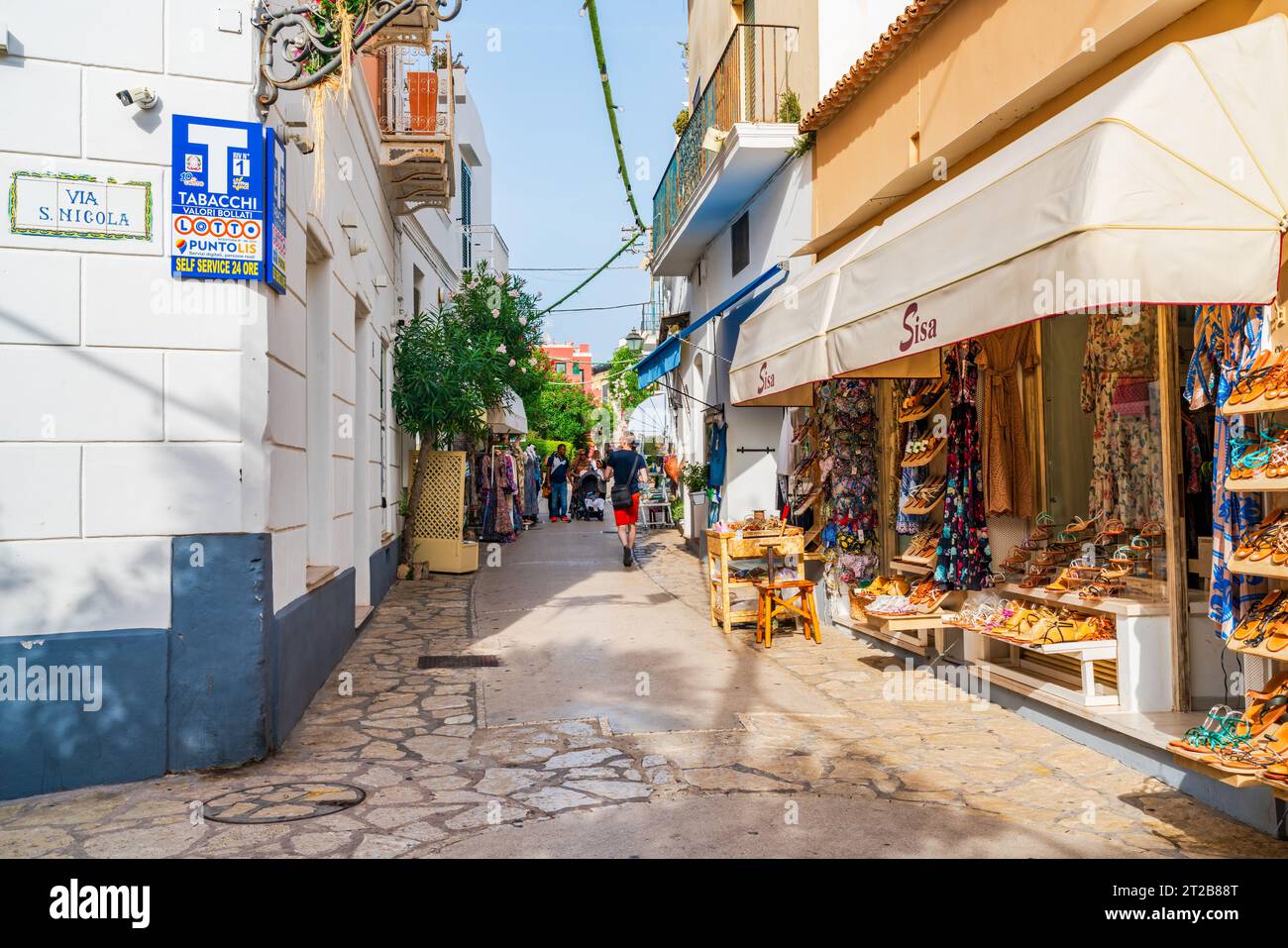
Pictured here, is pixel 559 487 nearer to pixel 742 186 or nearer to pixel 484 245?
pixel 484 245

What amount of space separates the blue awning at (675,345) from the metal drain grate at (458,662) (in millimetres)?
5199

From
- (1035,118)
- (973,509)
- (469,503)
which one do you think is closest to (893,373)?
(973,509)

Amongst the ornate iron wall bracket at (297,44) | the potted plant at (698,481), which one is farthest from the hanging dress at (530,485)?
the ornate iron wall bracket at (297,44)

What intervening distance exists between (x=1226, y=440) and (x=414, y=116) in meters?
10.4

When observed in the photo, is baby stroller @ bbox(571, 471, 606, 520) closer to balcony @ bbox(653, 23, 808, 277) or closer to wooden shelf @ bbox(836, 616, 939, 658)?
balcony @ bbox(653, 23, 808, 277)

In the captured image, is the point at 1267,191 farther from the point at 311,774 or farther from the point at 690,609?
the point at 690,609

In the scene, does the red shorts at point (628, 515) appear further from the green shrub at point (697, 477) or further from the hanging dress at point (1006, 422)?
the hanging dress at point (1006, 422)

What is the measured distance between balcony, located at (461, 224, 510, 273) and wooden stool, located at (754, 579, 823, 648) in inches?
693

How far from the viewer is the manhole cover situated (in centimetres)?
444

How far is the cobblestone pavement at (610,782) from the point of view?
416 cm

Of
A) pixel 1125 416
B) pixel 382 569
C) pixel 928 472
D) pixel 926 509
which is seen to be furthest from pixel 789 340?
pixel 382 569

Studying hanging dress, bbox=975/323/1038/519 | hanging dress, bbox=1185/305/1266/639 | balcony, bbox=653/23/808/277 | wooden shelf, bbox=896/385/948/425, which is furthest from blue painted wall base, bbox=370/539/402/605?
hanging dress, bbox=1185/305/1266/639

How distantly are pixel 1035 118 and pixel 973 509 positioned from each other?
2597 millimetres

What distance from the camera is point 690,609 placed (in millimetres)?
10773
